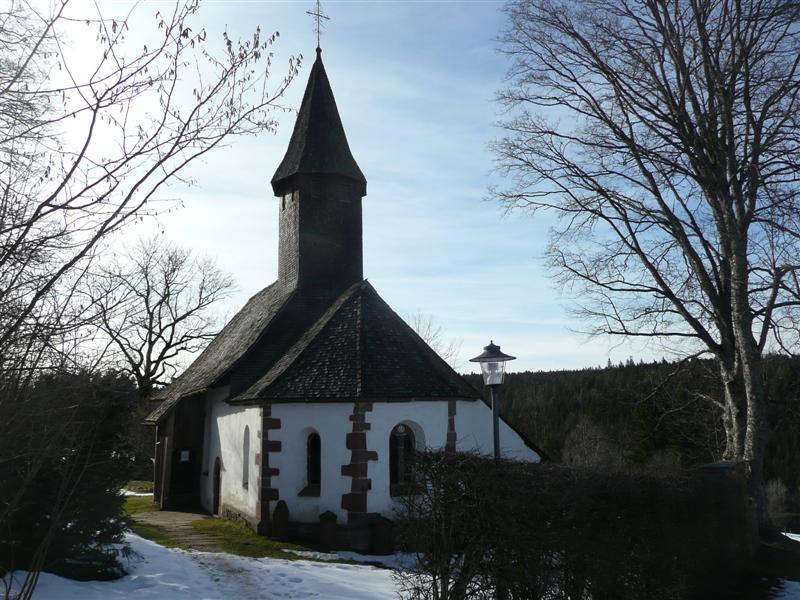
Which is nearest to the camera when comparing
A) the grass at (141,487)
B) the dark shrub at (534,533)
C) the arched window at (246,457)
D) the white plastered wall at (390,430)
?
the dark shrub at (534,533)

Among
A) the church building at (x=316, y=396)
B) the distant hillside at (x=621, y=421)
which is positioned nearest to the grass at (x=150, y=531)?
the church building at (x=316, y=396)

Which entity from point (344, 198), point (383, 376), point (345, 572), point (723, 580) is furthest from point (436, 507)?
point (344, 198)

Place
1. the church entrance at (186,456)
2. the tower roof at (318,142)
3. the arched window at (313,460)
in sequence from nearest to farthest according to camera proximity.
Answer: the arched window at (313,460) → the tower roof at (318,142) → the church entrance at (186,456)

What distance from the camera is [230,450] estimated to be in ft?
62.7

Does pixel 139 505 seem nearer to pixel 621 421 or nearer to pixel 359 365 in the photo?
pixel 359 365

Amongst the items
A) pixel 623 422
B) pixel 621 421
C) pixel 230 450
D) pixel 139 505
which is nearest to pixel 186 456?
pixel 139 505

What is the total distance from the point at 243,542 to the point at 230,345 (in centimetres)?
920

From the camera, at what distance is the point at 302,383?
1590 centimetres

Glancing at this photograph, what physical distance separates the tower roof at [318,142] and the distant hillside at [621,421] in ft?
41.7

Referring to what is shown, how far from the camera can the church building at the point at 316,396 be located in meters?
15.2

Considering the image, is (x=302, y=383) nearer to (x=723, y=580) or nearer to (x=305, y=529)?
(x=305, y=529)

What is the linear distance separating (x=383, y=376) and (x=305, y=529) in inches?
148

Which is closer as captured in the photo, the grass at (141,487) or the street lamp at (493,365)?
the street lamp at (493,365)

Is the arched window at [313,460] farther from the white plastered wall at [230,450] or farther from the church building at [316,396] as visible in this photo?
the white plastered wall at [230,450]
